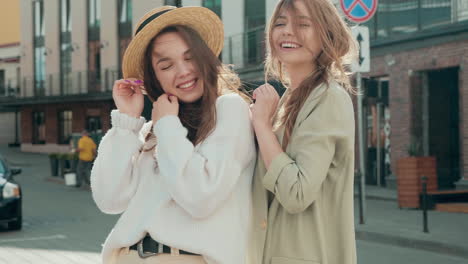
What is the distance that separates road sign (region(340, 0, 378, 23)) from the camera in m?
11.2

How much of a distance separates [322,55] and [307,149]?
0.40 meters

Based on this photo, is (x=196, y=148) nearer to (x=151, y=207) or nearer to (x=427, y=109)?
(x=151, y=207)

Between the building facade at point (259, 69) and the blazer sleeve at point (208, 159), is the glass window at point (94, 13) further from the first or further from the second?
the blazer sleeve at point (208, 159)

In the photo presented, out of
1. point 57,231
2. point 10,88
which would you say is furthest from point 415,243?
point 10,88

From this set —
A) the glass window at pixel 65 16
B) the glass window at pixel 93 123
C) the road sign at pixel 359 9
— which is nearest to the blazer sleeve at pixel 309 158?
the road sign at pixel 359 9

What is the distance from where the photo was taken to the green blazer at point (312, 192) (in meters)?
2.29

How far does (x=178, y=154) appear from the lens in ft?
7.70

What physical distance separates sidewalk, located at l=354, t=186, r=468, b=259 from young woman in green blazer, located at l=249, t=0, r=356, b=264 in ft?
22.7

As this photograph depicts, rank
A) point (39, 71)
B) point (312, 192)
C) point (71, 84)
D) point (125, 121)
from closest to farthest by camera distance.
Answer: point (312, 192), point (125, 121), point (71, 84), point (39, 71)

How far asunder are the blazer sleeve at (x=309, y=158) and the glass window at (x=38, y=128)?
144ft

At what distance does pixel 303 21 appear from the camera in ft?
8.20

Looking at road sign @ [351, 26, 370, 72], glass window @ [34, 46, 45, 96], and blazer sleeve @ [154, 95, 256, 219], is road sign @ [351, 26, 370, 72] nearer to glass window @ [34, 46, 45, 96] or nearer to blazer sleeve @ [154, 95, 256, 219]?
blazer sleeve @ [154, 95, 256, 219]

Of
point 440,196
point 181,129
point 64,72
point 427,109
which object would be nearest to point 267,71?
point 181,129

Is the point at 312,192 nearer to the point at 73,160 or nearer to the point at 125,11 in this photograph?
the point at 73,160
